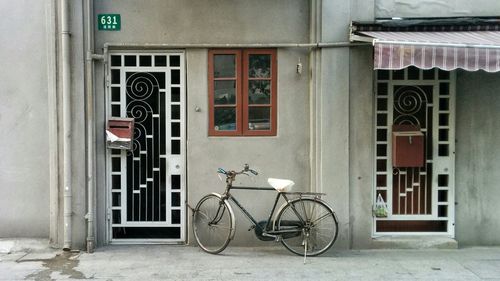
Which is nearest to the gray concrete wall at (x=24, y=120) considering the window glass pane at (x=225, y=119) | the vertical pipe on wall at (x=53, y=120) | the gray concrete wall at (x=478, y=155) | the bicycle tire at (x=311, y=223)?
the vertical pipe on wall at (x=53, y=120)

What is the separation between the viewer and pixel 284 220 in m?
6.75

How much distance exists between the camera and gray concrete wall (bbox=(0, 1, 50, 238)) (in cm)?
700

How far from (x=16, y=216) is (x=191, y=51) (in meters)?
3.45

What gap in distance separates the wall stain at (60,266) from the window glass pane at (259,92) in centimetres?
323

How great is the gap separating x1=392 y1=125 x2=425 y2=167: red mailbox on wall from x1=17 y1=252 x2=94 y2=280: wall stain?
177 inches

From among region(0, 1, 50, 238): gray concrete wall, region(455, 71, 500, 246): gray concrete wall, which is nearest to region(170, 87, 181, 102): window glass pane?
region(0, 1, 50, 238): gray concrete wall

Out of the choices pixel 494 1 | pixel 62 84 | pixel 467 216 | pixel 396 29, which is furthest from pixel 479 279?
pixel 62 84

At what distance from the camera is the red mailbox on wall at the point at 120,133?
23.0ft

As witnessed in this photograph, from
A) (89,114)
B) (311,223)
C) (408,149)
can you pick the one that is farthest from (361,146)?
(89,114)

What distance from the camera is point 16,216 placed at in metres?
7.07

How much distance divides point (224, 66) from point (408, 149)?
2889 millimetres

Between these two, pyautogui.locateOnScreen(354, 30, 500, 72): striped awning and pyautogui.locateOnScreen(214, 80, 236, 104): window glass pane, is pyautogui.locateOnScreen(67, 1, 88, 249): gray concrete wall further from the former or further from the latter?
pyautogui.locateOnScreen(354, 30, 500, 72): striped awning

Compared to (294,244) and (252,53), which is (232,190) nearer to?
(294,244)

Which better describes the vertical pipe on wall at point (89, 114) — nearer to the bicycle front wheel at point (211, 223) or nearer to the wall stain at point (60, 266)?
the wall stain at point (60, 266)
